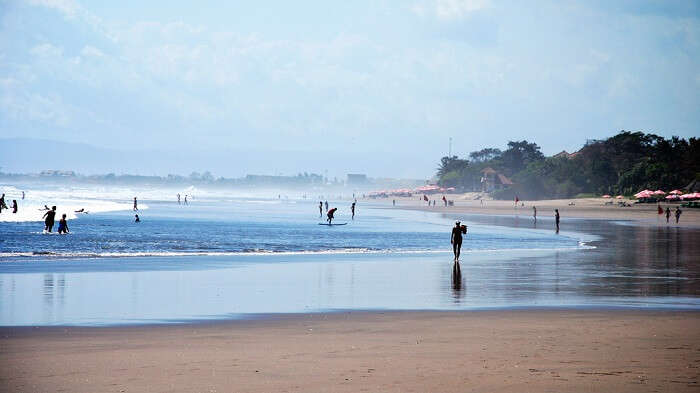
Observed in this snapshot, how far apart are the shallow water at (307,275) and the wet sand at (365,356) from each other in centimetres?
213

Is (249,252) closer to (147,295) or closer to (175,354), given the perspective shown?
(147,295)

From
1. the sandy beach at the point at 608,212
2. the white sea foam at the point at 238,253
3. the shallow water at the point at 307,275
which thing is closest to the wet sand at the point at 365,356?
the shallow water at the point at 307,275

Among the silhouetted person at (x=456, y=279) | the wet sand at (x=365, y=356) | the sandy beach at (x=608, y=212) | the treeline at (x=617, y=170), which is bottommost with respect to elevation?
the silhouetted person at (x=456, y=279)

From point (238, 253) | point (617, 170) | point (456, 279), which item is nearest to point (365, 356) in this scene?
point (456, 279)

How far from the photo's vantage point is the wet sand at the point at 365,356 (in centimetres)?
919

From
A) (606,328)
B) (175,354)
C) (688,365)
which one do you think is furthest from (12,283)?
(688,365)

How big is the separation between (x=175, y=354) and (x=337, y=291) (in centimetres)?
908

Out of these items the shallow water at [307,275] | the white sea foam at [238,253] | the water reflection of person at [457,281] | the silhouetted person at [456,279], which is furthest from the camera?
the white sea foam at [238,253]

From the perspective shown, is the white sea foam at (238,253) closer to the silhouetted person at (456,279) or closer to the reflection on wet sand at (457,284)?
the silhouetted person at (456,279)

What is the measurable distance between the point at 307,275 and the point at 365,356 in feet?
42.5

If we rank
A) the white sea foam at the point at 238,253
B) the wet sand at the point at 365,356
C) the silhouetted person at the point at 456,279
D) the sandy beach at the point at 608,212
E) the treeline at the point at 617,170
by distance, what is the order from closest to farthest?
the wet sand at the point at 365,356
the silhouetted person at the point at 456,279
the white sea foam at the point at 238,253
the sandy beach at the point at 608,212
the treeline at the point at 617,170

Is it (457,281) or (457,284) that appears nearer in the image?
(457,284)

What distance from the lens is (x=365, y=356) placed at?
10977 mm

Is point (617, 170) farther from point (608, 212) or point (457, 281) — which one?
point (457, 281)
